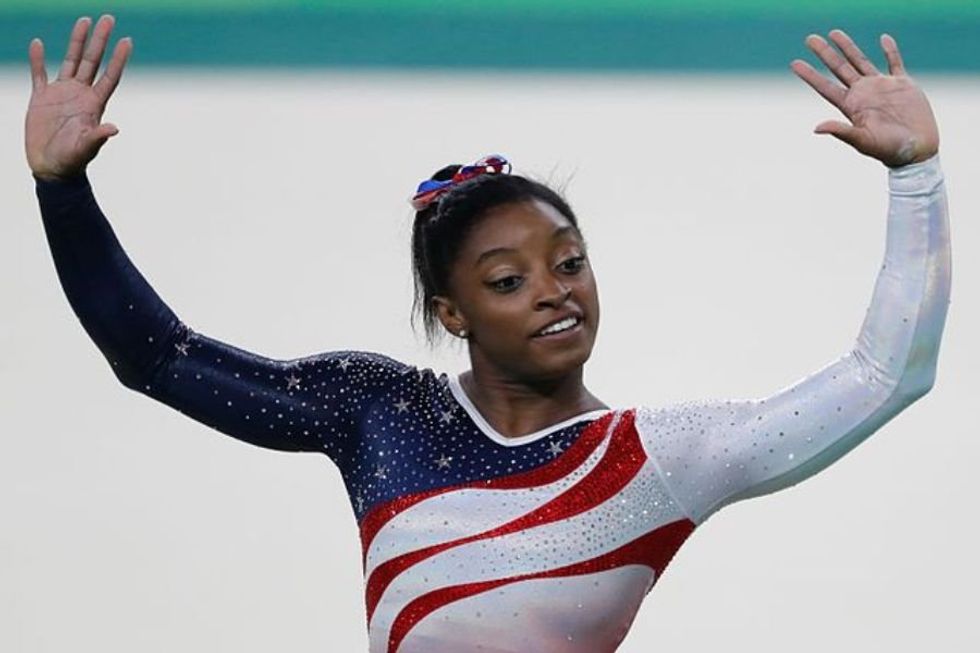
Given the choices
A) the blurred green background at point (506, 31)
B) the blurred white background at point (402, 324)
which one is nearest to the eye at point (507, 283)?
the blurred white background at point (402, 324)

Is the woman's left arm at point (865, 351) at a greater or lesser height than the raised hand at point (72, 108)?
lesser

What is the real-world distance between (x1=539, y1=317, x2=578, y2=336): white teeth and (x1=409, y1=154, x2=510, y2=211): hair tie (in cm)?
17

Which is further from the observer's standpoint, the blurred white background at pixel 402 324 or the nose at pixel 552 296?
the blurred white background at pixel 402 324

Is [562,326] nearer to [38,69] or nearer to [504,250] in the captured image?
[504,250]

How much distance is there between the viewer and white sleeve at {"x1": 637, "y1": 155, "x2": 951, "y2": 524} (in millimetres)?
1555

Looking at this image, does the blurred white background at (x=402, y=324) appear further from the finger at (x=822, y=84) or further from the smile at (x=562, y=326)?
the finger at (x=822, y=84)

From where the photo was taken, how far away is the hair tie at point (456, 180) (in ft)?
5.82

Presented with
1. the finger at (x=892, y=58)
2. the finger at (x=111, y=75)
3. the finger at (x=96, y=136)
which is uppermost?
the finger at (x=111, y=75)

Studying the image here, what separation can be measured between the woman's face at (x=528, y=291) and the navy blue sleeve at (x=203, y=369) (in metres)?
0.13

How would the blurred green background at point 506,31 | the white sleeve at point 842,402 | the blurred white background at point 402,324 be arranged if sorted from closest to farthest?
the white sleeve at point 842,402 < the blurred white background at point 402,324 < the blurred green background at point 506,31

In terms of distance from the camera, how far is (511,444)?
5.63 feet

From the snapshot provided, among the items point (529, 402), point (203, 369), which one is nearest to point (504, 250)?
point (529, 402)

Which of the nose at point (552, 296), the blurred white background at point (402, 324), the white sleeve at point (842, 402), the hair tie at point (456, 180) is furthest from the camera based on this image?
the blurred white background at point (402, 324)

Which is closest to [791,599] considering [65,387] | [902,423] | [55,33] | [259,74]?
[902,423]
